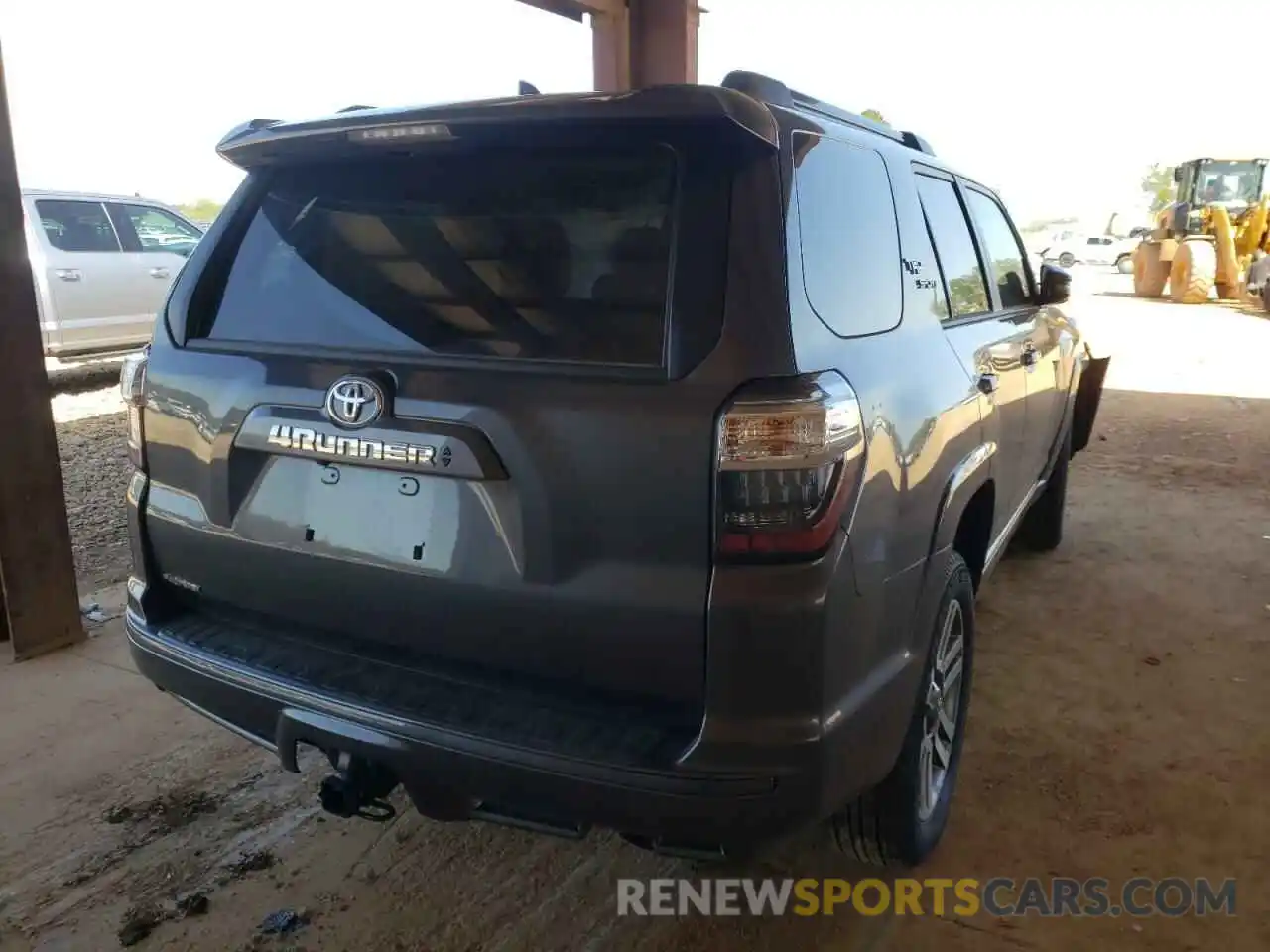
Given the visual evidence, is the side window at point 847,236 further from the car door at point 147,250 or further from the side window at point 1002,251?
the car door at point 147,250

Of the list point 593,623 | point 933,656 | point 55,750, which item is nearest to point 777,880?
point 933,656

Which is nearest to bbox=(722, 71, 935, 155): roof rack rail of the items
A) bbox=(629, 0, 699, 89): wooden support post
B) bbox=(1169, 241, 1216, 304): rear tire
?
bbox=(629, 0, 699, 89): wooden support post

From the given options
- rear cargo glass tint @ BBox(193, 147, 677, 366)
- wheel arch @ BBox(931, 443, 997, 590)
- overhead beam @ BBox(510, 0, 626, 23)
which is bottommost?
wheel arch @ BBox(931, 443, 997, 590)

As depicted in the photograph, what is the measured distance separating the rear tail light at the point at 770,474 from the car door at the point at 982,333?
43.2 inches

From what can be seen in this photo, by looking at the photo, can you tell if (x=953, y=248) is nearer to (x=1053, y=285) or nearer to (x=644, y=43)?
(x=1053, y=285)

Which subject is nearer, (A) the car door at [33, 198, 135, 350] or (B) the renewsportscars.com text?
(B) the renewsportscars.com text

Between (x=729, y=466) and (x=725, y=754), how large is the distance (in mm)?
518

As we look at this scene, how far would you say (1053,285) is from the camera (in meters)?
4.16

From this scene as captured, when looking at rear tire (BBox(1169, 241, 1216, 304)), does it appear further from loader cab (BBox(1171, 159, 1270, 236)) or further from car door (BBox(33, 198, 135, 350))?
car door (BBox(33, 198, 135, 350))

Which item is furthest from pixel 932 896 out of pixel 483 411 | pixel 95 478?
pixel 95 478

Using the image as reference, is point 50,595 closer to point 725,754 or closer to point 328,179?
point 328,179

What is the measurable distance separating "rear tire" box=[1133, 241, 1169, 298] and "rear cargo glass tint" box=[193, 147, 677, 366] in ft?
75.2

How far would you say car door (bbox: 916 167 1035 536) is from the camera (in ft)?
9.50

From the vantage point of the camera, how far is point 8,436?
3.79 m
